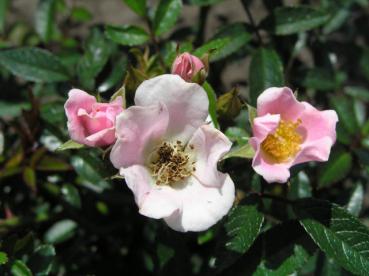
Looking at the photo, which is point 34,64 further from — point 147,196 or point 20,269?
point 147,196

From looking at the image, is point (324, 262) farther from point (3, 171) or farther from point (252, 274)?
point (3, 171)

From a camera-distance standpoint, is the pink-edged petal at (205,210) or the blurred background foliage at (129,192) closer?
the pink-edged petal at (205,210)

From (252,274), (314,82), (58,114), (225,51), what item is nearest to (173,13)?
(225,51)

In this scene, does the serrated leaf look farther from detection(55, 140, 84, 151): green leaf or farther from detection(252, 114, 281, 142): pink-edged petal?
detection(252, 114, 281, 142): pink-edged petal

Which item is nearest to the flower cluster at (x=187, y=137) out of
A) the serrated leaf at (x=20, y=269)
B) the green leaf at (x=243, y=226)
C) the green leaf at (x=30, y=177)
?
the green leaf at (x=243, y=226)

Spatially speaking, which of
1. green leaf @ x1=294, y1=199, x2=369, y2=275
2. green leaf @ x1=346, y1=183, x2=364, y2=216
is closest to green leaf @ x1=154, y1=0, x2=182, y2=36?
green leaf @ x1=294, y1=199, x2=369, y2=275

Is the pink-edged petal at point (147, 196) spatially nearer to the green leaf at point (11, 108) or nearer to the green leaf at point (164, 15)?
the green leaf at point (164, 15)

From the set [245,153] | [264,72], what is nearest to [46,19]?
[264,72]
